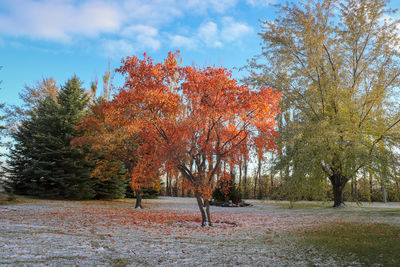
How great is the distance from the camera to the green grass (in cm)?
530

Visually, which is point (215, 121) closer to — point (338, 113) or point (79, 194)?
point (338, 113)

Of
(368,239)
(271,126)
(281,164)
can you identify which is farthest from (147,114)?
(281,164)

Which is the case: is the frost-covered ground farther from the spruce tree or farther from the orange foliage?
the spruce tree

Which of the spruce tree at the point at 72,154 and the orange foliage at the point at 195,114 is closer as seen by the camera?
the orange foliage at the point at 195,114

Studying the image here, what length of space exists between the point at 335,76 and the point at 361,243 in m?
12.9

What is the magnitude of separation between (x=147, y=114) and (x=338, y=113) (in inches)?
459

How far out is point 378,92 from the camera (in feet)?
51.5

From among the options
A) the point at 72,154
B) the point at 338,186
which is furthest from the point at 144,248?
the point at 72,154

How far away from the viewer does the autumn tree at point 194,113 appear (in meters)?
9.05

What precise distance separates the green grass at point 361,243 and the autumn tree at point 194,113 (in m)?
3.02

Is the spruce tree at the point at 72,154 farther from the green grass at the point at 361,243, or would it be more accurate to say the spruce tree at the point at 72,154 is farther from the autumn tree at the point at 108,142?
the green grass at the point at 361,243

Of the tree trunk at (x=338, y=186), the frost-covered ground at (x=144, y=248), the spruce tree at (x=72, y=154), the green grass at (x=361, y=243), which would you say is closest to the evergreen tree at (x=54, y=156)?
the spruce tree at (x=72, y=154)

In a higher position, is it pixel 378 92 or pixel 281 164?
pixel 378 92

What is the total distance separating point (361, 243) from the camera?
665 centimetres
